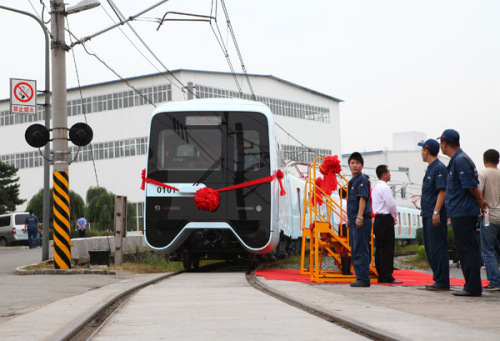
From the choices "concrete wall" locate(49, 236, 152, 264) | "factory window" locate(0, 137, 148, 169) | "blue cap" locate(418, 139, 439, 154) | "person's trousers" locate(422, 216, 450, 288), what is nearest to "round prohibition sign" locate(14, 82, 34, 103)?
"concrete wall" locate(49, 236, 152, 264)

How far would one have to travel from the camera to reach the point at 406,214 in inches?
1789

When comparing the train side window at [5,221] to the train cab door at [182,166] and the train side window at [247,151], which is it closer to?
the train cab door at [182,166]

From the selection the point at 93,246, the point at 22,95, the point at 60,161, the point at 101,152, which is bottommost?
the point at 93,246

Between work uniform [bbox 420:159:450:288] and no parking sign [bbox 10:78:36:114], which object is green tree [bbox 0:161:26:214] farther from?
work uniform [bbox 420:159:450:288]

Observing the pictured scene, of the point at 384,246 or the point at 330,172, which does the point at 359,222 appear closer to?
the point at 384,246

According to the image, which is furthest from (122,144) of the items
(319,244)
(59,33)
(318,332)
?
(318,332)

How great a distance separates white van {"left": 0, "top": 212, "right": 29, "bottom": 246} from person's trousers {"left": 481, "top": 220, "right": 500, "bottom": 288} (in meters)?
33.3

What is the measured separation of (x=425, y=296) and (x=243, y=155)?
6704mm

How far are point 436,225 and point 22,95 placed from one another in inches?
599

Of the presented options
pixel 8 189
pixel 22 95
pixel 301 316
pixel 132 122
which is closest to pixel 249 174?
pixel 301 316

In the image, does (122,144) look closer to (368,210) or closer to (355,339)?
(368,210)

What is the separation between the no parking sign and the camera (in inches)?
845

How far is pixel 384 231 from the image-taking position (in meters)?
11.5

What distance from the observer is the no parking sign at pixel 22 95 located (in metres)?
21.5
